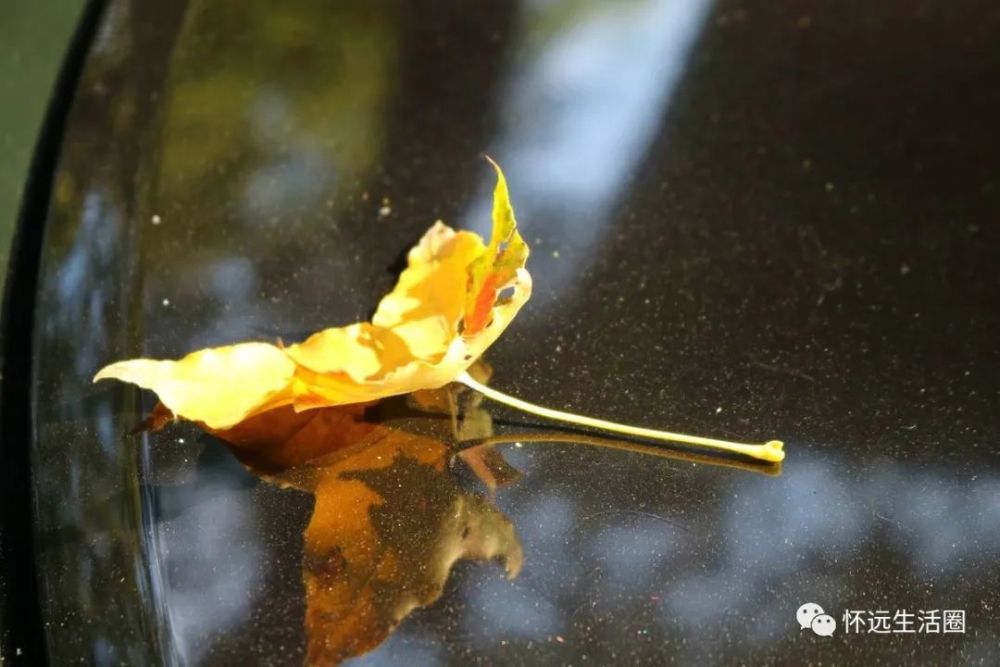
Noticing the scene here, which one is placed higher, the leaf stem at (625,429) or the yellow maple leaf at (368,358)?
the yellow maple leaf at (368,358)

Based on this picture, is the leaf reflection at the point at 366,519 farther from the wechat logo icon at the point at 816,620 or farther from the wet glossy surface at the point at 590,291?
the wechat logo icon at the point at 816,620

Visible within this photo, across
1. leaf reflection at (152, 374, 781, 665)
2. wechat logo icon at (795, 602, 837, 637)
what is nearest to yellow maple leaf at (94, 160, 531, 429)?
leaf reflection at (152, 374, 781, 665)

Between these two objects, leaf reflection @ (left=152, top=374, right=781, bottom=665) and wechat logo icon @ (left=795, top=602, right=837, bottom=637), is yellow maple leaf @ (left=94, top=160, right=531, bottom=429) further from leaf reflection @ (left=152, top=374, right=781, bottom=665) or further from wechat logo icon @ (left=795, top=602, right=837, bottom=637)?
wechat logo icon @ (left=795, top=602, right=837, bottom=637)

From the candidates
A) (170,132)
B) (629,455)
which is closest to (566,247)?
(629,455)

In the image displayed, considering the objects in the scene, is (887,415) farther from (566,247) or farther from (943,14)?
(943,14)

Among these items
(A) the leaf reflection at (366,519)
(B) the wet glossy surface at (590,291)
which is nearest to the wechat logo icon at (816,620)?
(B) the wet glossy surface at (590,291)

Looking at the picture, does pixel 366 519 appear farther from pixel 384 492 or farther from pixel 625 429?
pixel 625 429

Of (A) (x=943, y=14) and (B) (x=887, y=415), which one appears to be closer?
(B) (x=887, y=415)
